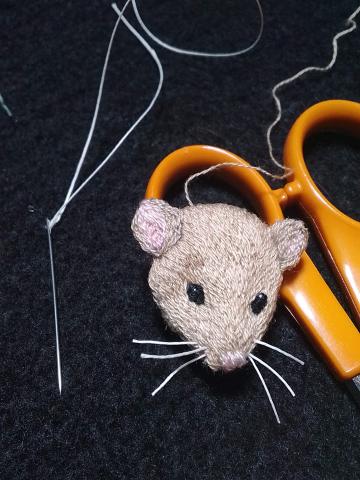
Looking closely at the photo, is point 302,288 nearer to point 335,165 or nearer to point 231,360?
point 231,360

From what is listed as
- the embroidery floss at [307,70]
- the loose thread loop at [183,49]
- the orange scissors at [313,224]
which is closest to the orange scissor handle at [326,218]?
the orange scissors at [313,224]

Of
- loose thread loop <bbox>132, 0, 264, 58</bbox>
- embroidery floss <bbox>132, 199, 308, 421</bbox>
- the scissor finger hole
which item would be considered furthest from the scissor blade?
loose thread loop <bbox>132, 0, 264, 58</bbox>

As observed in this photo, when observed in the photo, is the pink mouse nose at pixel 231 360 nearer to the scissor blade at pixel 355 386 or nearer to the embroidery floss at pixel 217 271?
the embroidery floss at pixel 217 271

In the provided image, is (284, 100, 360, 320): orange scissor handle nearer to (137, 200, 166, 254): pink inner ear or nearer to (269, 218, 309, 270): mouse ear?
(269, 218, 309, 270): mouse ear

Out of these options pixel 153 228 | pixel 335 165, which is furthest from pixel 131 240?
pixel 335 165

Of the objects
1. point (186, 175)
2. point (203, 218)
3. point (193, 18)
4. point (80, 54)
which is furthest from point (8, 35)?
point (203, 218)
